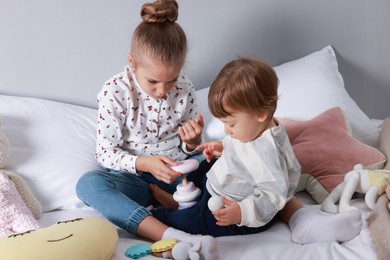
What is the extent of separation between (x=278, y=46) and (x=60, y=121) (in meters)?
0.80

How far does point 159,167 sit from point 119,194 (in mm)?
121

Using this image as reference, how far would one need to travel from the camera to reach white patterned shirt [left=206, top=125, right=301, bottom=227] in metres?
1.25

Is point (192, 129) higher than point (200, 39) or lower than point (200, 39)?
lower

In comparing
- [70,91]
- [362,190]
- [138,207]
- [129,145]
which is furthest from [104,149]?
[362,190]

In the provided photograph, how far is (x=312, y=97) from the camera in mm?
1784

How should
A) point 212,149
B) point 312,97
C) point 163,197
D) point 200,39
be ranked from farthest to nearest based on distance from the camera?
point 200,39, point 312,97, point 163,197, point 212,149

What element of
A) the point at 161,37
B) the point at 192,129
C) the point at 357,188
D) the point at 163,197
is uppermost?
the point at 161,37

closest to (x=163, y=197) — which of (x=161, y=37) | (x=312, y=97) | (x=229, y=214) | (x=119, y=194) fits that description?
(x=119, y=194)

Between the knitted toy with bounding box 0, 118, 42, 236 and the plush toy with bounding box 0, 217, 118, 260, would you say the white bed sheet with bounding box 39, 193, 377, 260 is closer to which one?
the plush toy with bounding box 0, 217, 118, 260

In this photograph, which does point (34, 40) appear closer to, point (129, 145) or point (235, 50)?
point (129, 145)

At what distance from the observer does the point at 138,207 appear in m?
1.37

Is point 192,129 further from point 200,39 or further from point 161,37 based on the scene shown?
point 200,39

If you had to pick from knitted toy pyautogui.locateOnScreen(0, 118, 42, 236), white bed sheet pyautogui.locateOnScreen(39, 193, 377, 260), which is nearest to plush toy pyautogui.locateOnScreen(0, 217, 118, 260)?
white bed sheet pyautogui.locateOnScreen(39, 193, 377, 260)

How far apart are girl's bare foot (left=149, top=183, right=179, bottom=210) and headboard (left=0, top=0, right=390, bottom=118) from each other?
500 mm
